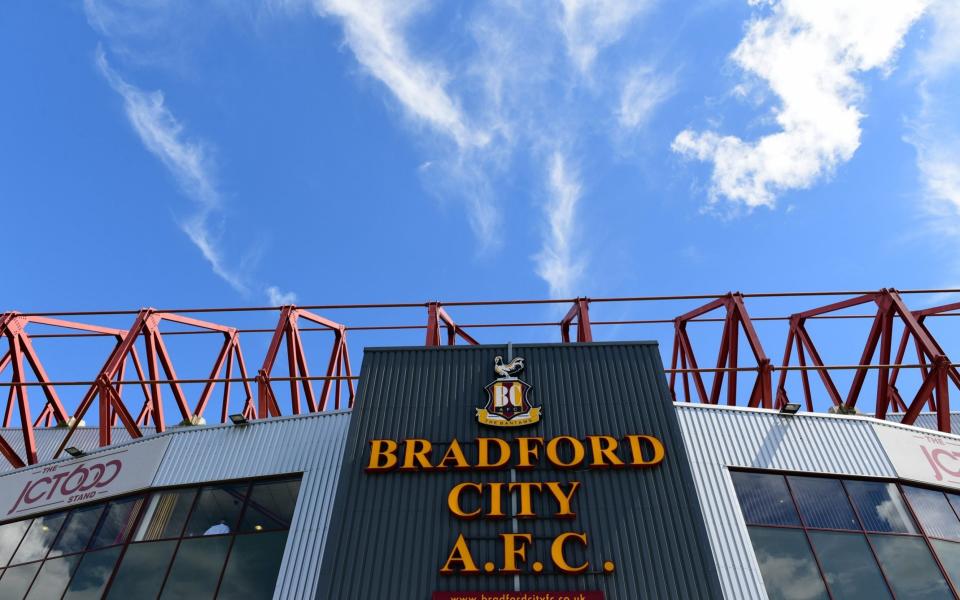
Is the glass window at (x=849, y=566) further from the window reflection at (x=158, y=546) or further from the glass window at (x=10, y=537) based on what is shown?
the glass window at (x=10, y=537)

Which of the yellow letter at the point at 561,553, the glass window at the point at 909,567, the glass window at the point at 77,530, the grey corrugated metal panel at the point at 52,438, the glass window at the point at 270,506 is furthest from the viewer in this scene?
the grey corrugated metal panel at the point at 52,438

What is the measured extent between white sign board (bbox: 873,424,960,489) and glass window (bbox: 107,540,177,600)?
26093 millimetres

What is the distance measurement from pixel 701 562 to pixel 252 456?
639 inches

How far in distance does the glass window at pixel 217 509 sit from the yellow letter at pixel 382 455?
5.72 metres

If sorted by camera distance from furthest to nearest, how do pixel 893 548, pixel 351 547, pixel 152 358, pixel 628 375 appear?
pixel 152 358 → pixel 628 375 → pixel 893 548 → pixel 351 547

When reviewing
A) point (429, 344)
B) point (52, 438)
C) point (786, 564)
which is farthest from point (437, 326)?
point (52, 438)

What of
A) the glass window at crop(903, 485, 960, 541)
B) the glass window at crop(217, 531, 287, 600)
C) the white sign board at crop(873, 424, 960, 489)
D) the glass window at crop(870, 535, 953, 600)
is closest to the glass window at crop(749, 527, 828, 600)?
Result: the glass window at crop(870, 535, 953, 600)

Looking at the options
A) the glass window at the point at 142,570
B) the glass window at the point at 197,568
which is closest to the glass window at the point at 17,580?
the glass window at the point at 142,570

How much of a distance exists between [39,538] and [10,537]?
1.67m

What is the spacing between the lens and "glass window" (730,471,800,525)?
1986 cm

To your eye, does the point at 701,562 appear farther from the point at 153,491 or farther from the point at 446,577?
the point at 153,491

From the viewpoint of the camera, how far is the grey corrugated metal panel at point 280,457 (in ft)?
67.2

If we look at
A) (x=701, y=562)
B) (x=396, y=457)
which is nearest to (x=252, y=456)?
(x=396, y=457)

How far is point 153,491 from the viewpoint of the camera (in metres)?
22.5
